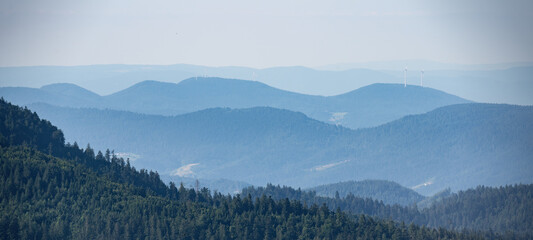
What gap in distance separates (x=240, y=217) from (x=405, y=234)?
27099mm

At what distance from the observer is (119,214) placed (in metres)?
168

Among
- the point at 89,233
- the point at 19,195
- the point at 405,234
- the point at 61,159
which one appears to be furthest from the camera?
the point at 61,159

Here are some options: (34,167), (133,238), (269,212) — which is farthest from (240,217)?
(34,167)

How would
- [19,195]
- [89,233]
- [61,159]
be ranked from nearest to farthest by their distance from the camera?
[89,233]
[19,195]
[61,159]

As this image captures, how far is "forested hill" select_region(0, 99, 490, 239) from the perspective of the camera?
162 meters

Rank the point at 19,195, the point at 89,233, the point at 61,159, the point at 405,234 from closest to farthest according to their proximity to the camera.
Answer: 1. the point at 89,233
2. the point at 19,195
3. the point at 405,234
4. the point at 61,159

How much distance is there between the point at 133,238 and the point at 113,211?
10962mm

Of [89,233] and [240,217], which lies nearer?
[89,233]

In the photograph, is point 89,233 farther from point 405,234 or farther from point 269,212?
point 405,234

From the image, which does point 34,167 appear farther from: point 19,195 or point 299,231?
point 299,231

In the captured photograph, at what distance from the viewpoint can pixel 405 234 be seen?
184 m

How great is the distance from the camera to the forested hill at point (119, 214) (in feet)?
533

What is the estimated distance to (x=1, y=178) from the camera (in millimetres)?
173375

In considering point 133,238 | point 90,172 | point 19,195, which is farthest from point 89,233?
point 90,172
